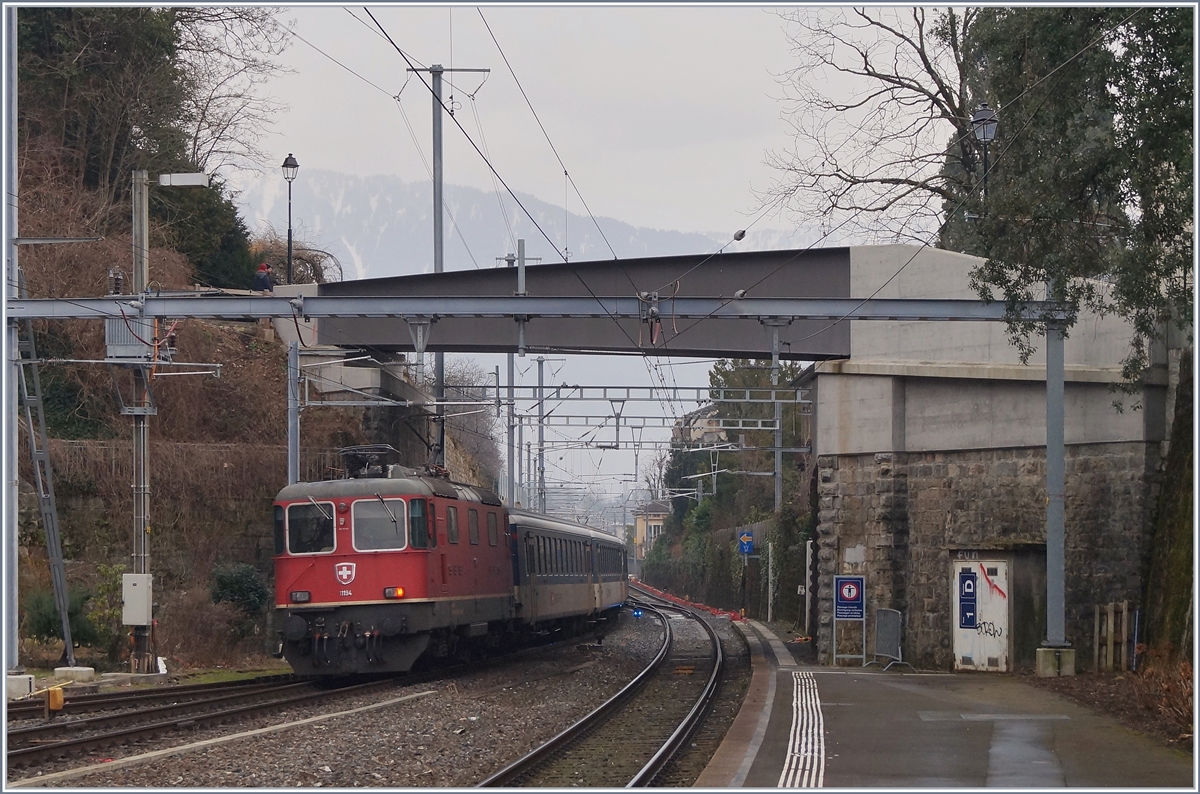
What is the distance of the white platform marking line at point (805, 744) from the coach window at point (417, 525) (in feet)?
18.2

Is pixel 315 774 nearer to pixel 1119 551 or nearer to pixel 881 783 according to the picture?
pixel 881 783

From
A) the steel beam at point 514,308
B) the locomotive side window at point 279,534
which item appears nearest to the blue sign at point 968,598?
the steel beam at point 514,308

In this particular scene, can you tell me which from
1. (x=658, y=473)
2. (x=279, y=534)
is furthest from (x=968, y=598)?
(x=658, y=473)

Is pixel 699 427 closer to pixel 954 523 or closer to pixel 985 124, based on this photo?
pixel 954 523

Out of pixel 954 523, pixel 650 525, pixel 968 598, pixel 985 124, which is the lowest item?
pixel 650 525

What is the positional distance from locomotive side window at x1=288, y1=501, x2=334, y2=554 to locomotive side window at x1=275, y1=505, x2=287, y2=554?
99mm

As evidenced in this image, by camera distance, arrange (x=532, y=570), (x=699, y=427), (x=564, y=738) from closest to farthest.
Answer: (x=564, y=738)
(x=532, y=570)
(x=699, y=427)

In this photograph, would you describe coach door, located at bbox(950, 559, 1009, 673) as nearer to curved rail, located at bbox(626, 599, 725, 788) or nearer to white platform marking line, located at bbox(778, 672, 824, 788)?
white platform marking line, located at bbox(778, 672, 824, 788)

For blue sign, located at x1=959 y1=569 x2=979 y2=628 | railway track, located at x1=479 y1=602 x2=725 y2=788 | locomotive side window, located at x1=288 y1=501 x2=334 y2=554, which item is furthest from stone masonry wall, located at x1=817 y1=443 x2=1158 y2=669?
locomotive side window, located at x1=288 y1=501 x2=334 y2=554

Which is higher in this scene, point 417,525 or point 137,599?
point 417,525

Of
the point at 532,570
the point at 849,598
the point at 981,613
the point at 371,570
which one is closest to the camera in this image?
the point at 371,570

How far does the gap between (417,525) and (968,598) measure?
8649 mm

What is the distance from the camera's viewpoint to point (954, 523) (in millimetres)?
21953

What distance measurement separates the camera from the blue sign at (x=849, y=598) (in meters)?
22.1
